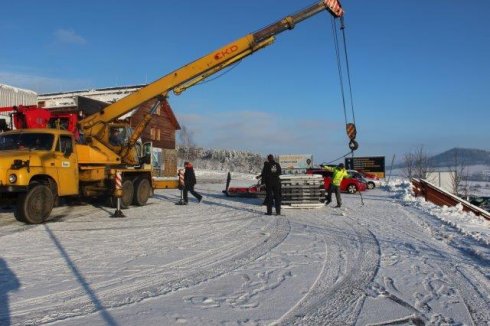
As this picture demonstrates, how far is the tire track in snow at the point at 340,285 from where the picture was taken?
5.27 m

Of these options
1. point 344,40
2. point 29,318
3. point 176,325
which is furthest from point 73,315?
point 344,40

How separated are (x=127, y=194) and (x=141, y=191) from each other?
2.76ft

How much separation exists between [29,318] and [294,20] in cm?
1310

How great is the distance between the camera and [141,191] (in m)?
17.9

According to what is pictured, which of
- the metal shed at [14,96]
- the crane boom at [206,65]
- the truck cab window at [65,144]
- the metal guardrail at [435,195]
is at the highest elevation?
the metal shed at [14,96]

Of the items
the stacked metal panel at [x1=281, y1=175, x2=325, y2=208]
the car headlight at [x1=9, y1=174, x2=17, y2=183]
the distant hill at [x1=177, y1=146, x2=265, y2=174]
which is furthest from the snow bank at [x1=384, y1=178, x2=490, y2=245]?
the distant hill at [x1=177, y1=146, x2=265, y2=174]

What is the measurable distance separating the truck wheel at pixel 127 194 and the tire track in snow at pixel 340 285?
9075 mm

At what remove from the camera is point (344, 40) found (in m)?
16.7

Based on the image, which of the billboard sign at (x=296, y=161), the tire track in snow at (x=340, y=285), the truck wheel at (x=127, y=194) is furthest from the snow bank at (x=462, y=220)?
the truck wheel at (x=127, y=194)

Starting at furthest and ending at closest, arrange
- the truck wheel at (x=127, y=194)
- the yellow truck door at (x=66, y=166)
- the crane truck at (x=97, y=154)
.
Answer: the truck wheel at (x=127, y=194) → the yellow truck door at (x=66, y=166) → the crane truck at (x=97, y=154)

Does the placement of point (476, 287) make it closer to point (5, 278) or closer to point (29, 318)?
point (29, 318)

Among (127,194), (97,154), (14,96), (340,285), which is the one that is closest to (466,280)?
(340,285)

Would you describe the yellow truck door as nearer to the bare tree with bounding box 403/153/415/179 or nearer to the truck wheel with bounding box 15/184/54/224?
the truck wheel with bounding box 15/184/54/224

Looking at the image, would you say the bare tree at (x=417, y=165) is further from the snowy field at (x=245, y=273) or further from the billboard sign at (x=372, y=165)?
the snowy field at (x=245, y=273)
